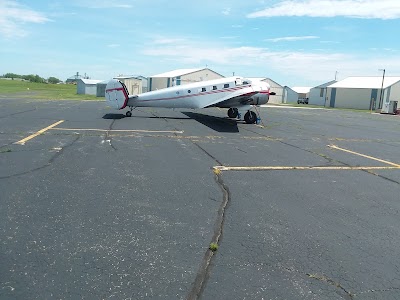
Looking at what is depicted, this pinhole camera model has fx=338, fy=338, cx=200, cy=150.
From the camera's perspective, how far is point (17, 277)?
369 cm

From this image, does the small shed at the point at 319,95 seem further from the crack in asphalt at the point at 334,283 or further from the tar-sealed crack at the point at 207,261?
the crack in asphalt at the point at 334,283

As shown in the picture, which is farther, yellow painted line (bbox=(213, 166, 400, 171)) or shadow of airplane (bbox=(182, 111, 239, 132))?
shadow of airplane (bbox=(182, 111, 239, 132))

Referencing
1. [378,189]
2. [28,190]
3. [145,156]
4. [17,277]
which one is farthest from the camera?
[145,156]

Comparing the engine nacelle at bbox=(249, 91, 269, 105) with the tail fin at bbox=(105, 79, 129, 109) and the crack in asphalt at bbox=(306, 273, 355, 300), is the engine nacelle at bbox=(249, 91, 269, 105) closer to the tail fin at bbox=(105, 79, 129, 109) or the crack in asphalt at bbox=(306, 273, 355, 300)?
the tail fin at bbox=(105, 79, 129, 109)

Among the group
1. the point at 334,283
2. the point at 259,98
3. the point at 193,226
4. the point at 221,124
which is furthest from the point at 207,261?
the point at 259,98

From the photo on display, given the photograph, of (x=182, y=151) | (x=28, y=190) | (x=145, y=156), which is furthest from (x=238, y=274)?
(x=182, y=151)

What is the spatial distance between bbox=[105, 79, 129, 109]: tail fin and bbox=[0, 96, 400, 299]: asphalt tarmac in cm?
1309

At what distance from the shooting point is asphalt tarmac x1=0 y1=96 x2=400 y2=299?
12.3 ft

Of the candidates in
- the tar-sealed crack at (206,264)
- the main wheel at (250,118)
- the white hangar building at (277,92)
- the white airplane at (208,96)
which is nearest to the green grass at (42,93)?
the white airplane at (208,96)

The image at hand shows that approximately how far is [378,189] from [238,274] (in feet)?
18.1

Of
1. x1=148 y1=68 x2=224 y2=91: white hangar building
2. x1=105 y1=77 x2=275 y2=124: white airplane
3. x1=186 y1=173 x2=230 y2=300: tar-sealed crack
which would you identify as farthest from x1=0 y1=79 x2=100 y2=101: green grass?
x1=186 y1=173 x2=230 y2=300: tar-sealed crack

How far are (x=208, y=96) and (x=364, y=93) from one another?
5950 centimetres

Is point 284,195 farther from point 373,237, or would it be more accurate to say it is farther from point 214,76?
point 214,76

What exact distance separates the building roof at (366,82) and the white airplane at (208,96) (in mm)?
57644
